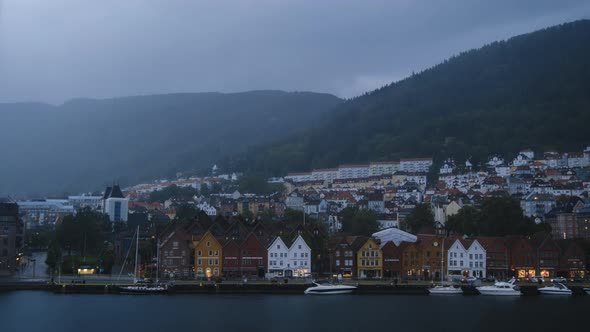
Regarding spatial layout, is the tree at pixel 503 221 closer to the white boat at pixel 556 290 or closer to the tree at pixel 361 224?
the tree at pixel 361 224

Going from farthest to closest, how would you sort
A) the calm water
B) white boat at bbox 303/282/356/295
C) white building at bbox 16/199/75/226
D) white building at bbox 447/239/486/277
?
1. white building at bbox 16/199/75/226
2. white building at bbox 447/239/486/277
3. white boat at bbox 303/282/356/295
4. the calm water

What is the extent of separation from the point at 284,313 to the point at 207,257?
24.2 m

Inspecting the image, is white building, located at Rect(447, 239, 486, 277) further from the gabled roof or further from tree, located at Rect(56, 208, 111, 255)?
the gabled roof

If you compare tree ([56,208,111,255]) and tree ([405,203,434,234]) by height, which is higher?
tree ([405,203,434,234])

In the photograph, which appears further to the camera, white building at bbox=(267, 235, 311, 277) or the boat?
white building at bbox=(267, 235, 311, 277)

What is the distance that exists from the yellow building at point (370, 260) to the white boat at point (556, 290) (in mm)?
16617

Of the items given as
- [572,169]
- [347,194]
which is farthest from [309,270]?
[572,169]

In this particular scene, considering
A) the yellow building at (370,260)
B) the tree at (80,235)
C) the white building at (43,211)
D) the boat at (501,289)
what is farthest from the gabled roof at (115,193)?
the boat at (501,289)

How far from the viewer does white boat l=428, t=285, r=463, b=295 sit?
63.5m

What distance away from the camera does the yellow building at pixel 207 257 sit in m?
72.2

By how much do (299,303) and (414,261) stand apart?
23.1 meters

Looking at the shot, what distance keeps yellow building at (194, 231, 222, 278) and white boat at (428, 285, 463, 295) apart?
21.3 metres

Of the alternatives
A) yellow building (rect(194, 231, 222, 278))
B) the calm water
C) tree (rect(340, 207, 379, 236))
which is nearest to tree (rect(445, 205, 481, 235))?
tree (rect(340, 207, 379, 236))

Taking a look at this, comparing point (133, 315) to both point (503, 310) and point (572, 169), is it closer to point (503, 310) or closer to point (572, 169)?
point (503, 310)
